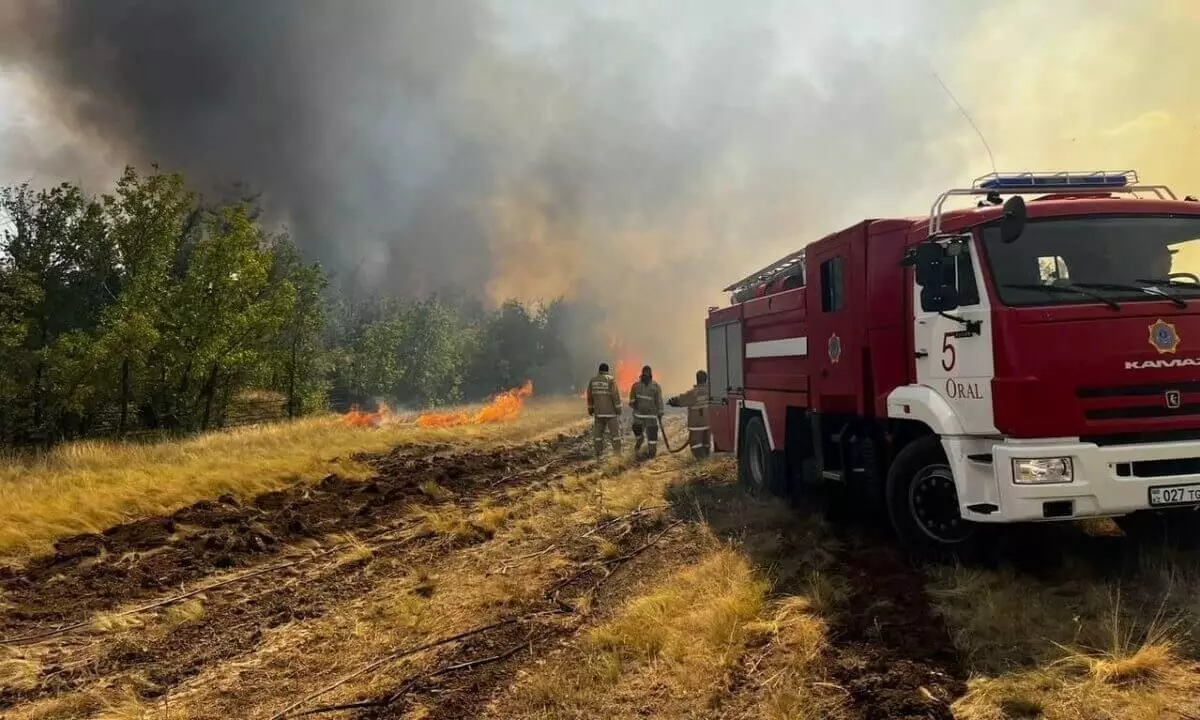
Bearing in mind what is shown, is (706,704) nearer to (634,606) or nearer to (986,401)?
(634,606)

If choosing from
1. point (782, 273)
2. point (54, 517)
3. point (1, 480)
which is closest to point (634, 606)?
point (782, 273)

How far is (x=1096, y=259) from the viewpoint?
192 inches

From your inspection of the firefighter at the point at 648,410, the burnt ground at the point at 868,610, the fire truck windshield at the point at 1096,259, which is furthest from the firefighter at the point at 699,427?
the fire truck windshield at the point at 1096,259

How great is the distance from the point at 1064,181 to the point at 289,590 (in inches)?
292

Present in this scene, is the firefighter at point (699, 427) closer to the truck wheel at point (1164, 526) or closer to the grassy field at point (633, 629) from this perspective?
the grassy field at point (633, 629)

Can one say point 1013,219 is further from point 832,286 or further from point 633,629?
point 633,629

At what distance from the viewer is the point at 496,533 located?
26.5 ft

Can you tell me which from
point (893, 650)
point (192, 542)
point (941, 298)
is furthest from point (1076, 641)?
point (192, 542)

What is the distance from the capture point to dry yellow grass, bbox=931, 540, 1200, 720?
10.6 feet

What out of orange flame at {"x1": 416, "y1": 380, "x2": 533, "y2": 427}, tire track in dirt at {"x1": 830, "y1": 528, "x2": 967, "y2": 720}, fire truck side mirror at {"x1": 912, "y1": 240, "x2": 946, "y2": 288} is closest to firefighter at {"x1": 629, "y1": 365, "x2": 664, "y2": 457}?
tire track in dirt at {"x1": 830, "y1": 528, "x2": 967, "y2": 720}

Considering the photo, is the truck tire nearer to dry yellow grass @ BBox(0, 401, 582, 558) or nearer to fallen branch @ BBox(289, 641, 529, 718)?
fallen branch @ BBox(289, 641, 529, 718)

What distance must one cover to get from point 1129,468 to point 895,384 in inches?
69.3

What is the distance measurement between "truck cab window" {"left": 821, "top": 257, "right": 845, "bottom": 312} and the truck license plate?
9.33ft

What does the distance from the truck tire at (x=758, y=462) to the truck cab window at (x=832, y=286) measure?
7.23ft
